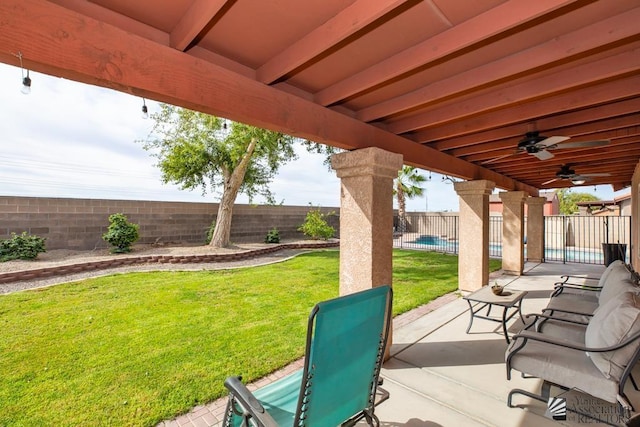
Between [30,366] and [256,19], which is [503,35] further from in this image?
[30,366]

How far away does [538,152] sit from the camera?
3883 mm

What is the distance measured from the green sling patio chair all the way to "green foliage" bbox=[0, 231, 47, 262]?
906 cm

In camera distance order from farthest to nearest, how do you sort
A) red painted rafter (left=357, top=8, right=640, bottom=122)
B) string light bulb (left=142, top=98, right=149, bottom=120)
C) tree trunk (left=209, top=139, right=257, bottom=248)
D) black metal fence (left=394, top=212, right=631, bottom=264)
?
1. black metal fence (left=394, top=212, right=631, bottom=264)
2. tree trunk (left=209, top=139, right=257, bottom=248)
3. string light bulb (left=142, top=98, right=149, bottom=120)
4. red painted rafter (left=357, top=8, right=640, bottom=122)

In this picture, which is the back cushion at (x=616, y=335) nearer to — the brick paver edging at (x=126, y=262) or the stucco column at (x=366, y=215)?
the stucco column at (x=366, y=215)

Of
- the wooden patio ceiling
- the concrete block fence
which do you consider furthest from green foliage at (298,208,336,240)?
the wooden patio ceiling

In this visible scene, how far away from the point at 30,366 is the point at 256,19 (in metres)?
4.11

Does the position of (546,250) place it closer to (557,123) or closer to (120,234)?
(557,123)

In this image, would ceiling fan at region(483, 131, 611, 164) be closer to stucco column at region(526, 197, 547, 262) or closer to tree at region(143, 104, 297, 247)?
stucco column at region(526, 197, 547, 262)

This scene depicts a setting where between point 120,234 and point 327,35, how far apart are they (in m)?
9.62

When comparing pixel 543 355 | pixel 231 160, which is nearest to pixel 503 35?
pixel 543 355

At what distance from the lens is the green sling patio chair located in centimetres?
148

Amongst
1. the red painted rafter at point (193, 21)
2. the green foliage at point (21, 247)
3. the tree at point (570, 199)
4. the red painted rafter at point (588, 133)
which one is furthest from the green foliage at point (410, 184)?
the tree at point (570, 199)

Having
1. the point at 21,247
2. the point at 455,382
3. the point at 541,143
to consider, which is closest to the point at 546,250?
the point at 541,143

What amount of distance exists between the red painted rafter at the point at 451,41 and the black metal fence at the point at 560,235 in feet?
29.6
